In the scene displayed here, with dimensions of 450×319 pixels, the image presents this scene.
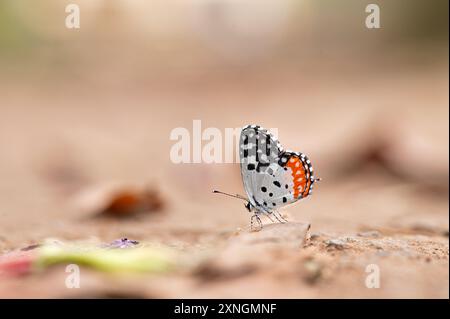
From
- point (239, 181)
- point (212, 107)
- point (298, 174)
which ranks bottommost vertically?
point (298, 174)

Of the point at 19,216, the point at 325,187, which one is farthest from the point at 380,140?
the point at 19,216

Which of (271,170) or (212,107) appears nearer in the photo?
(271,170)

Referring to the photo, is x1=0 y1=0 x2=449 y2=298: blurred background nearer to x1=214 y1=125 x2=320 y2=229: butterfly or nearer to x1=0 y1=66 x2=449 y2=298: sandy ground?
x1=0 y1=66 x2=449 y2=298: sandy ground

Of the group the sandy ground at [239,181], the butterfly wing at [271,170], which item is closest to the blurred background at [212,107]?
the sandy ground at [239,181]

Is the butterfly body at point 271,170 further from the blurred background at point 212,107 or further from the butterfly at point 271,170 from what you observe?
the blurred background at point 212,107

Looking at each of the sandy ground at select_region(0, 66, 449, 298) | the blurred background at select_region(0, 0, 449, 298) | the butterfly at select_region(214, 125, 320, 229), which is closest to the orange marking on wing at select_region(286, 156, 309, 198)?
the butterfly at select_region(214, 125, 320, 229)

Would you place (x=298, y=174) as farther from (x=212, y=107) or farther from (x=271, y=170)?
(x=212, y=107)

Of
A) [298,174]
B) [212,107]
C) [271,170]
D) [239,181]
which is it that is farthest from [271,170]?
[212,107]
